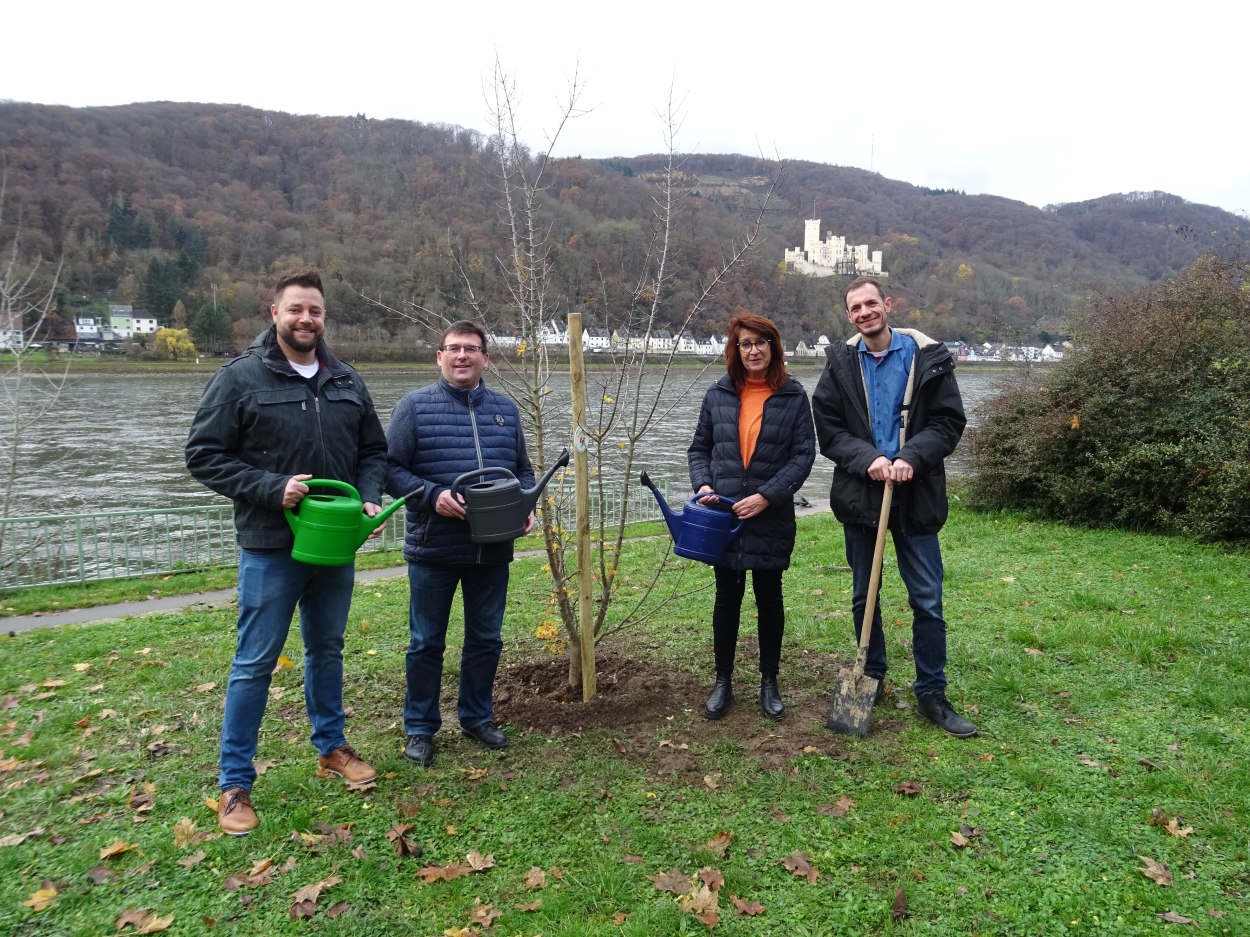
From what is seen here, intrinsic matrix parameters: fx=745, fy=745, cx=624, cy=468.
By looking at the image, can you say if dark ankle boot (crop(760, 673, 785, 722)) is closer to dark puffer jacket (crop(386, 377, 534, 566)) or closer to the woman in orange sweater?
the woman in orange sweater

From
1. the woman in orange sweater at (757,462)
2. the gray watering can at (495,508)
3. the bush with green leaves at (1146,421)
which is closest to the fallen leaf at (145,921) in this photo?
the gray watering can at (495,508)

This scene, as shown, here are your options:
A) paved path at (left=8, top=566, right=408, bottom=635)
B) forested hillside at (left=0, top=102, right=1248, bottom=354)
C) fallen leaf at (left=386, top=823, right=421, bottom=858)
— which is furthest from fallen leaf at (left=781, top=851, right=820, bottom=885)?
paved path at (left=8, top=566, right=408, bottom=635)

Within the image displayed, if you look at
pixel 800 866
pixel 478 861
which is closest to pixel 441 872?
pixel 478 861

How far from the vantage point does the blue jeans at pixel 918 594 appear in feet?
12.0

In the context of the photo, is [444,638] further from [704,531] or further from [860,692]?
[860,692]

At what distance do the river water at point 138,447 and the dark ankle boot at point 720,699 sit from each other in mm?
1623

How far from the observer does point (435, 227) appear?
8.92 m

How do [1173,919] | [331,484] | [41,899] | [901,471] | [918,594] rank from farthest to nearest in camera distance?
Answer: [918,594], [901,471], [331,484], [41,899], [1173,919]

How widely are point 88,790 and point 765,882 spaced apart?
9.96ft

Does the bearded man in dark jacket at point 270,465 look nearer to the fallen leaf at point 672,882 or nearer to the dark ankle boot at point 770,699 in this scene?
the fallen leaf at point 672,882

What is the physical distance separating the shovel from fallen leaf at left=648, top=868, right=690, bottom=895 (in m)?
1.33

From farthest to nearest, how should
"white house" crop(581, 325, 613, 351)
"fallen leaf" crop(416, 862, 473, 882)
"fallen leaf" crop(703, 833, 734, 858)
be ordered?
1. "white house" crop(581, 325, 613, 351)
2. "fallen leaf" crop(703, 833, 734, 858)
3. "fallen leaf" crop(416, 862, 473, 882)

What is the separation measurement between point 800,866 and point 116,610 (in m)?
7.80

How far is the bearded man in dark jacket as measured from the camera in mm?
2914
